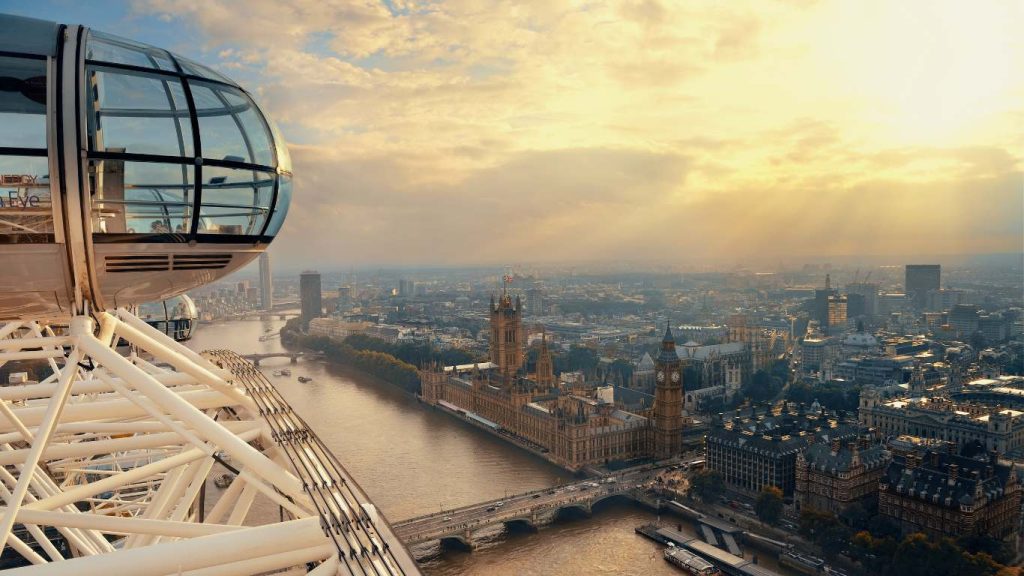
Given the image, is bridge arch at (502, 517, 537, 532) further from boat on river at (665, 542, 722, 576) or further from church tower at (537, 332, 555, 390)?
church tower at (537, 332, 555, 390)

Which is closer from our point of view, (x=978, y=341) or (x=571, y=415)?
(x=571, y=415)

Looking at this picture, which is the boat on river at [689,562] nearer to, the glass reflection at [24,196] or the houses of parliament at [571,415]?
the houses of parliament at [571,415]

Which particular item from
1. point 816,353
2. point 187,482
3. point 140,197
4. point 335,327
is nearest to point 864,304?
point 816,353

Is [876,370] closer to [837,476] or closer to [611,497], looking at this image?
[837,476]

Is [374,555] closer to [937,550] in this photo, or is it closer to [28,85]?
[28,85]

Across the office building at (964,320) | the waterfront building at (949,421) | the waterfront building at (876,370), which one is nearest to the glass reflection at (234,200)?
the waterfront building at (949,421)

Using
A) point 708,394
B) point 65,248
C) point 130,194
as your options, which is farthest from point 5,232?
point 708,394
